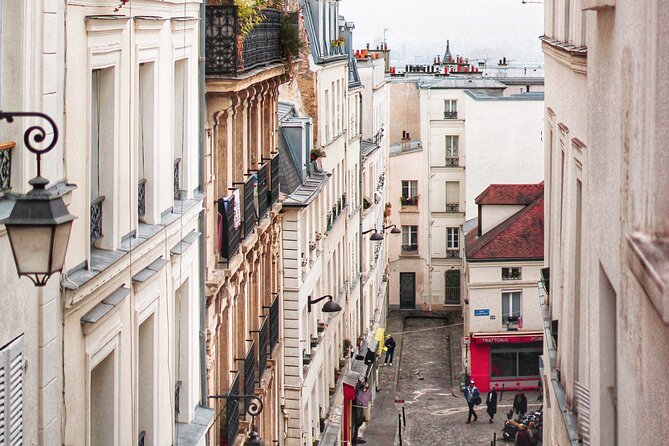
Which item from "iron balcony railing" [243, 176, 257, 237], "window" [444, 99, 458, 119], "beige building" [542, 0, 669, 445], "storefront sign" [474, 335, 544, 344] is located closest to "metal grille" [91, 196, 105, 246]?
"beige building" [542, 0, 669, 445]

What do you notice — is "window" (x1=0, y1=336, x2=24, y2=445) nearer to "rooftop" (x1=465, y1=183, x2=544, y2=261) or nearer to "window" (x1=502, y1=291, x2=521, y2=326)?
"rooftop" (x1=465, y1=183, x2=544, y2=261)

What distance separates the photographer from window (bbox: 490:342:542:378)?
51.6 m

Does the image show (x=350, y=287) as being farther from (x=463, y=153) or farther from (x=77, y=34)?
(x=77, y=34)

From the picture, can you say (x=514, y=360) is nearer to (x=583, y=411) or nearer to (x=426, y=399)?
(x=426, y=399)

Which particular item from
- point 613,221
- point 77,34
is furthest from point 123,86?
point 613,221

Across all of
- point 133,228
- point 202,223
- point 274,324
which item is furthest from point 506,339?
point 133,228

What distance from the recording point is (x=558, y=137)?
1867 cm

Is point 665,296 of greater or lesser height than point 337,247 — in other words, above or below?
above

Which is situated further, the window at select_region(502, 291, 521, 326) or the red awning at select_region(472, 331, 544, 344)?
the window at select_region(502, 291, 521, 326)

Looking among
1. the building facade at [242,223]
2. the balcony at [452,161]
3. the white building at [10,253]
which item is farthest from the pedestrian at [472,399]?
the white building at [10,253]

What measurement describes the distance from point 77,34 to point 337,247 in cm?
3080

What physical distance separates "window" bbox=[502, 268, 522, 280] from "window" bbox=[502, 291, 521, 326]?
0.70 metres

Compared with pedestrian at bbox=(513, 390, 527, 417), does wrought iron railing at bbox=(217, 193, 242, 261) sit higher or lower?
higher

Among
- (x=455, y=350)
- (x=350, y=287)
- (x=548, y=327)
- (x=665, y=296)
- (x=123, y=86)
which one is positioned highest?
(x=123, y=86)
